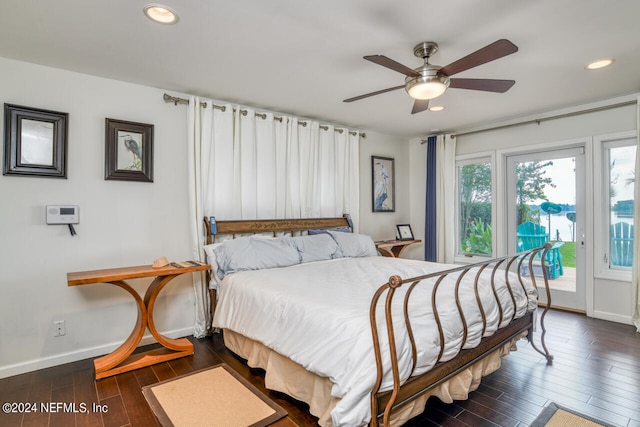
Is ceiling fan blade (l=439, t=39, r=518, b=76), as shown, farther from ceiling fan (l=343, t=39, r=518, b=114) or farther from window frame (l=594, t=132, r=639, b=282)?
window frame (l=594, t=132, r=639, b=282)

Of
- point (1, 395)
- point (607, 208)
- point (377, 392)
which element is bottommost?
point (1, 395)

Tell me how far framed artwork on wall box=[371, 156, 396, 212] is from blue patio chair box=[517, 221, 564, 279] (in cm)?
183

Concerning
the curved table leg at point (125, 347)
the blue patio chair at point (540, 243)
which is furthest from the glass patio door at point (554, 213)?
the curved table leg at point (125, 347)

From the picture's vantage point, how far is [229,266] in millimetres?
3012

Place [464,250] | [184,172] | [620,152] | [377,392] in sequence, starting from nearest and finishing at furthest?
A: [377,392]
[184,172]
[620,152]
[464,250]

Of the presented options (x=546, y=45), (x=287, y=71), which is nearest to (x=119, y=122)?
(x=287, y=71)

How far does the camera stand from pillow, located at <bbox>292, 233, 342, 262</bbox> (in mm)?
3510

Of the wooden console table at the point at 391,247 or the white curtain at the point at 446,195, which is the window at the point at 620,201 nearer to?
the white curtain at the point at 446,195

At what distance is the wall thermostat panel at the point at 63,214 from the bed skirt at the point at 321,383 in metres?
1.81

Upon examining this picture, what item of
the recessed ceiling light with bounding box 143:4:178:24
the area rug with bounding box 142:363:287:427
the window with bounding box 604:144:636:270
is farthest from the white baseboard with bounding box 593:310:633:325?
the recessed ceiling light with bounding box 143:4:178:24

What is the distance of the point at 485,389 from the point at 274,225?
8.25ft

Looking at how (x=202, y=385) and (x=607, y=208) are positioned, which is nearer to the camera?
(x=202, y=385)

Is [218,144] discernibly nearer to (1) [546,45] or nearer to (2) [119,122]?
(2) [119,122]

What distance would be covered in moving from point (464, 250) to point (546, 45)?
3207 millimetres
